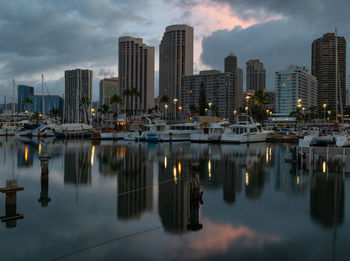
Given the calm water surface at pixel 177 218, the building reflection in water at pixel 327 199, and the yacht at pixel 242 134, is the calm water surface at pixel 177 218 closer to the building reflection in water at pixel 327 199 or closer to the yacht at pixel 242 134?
the building reflection in water at pixel 327 199

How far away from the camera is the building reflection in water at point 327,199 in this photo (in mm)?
12823

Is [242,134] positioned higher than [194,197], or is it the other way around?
[242,134]

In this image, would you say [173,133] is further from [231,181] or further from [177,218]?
[177,218]

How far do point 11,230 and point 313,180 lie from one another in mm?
18037

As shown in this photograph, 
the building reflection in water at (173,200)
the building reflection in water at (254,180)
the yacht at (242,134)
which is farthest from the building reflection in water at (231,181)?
the yacht at (242,134)

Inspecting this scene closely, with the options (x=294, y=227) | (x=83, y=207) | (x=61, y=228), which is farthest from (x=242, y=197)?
(x=61, y=228)

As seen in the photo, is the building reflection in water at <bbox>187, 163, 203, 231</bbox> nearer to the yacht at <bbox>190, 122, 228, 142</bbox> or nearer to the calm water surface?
the calm water surface

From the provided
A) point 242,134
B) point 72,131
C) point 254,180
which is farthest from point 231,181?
point 72,131

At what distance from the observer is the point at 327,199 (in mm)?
15805

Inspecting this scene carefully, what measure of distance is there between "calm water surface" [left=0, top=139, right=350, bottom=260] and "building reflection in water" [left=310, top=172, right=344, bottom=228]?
0.14ft

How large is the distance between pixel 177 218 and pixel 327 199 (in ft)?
27.6

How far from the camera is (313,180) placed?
20672 mm

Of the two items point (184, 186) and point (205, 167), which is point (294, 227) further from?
point (205, 167)

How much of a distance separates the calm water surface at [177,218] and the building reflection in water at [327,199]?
43mm
